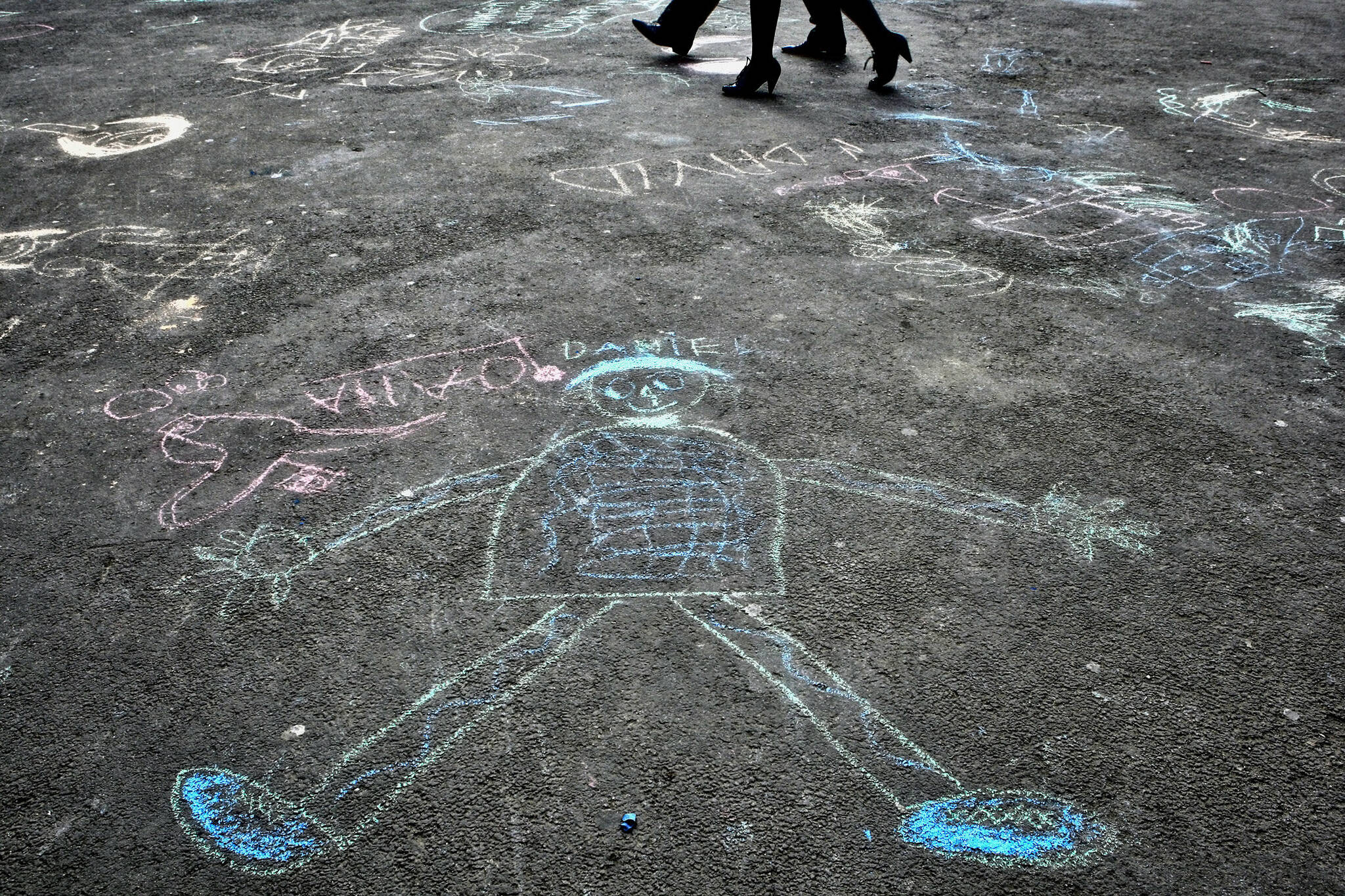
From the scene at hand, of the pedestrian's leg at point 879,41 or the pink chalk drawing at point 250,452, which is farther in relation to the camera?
the pedestrian's leg at point 879,41

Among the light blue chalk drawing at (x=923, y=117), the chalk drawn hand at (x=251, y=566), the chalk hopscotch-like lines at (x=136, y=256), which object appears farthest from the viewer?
the light blue chalk drawing at (x=923, y=117)

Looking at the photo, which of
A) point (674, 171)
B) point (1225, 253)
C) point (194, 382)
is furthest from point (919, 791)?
point (674, 171)

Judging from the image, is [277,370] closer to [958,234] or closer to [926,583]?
[926,583]

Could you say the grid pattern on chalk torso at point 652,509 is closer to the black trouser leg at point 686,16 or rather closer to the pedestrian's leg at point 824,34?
the black trouser leg at point 686,16

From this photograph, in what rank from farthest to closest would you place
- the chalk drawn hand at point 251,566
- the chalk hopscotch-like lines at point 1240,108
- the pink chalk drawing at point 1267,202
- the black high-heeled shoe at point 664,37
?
the black high-heeled shoe at point 664,37 < the chalk hopscotch-like lines at point 1240,108 < the pink chalk drawing at point 1267,202 < the chalk drawn hand at point 251,566

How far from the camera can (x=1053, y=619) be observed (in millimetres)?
2900

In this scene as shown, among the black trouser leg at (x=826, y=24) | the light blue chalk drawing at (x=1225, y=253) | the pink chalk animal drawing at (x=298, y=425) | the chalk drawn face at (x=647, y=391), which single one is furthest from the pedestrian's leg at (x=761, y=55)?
the chalk drawn face at (x=647, y=391)

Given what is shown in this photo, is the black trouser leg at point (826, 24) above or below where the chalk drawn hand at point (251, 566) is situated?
above

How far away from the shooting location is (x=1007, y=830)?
2.32m

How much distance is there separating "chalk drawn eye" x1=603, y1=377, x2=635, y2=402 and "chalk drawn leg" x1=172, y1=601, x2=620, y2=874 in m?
1.41

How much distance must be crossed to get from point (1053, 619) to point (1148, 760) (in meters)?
0.52

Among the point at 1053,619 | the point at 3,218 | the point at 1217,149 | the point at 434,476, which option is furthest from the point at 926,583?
the point at 3,218

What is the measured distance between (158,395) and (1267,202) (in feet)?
19.9

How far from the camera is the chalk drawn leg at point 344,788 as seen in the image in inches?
91.0
